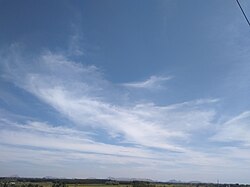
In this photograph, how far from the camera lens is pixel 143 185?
128875mm
